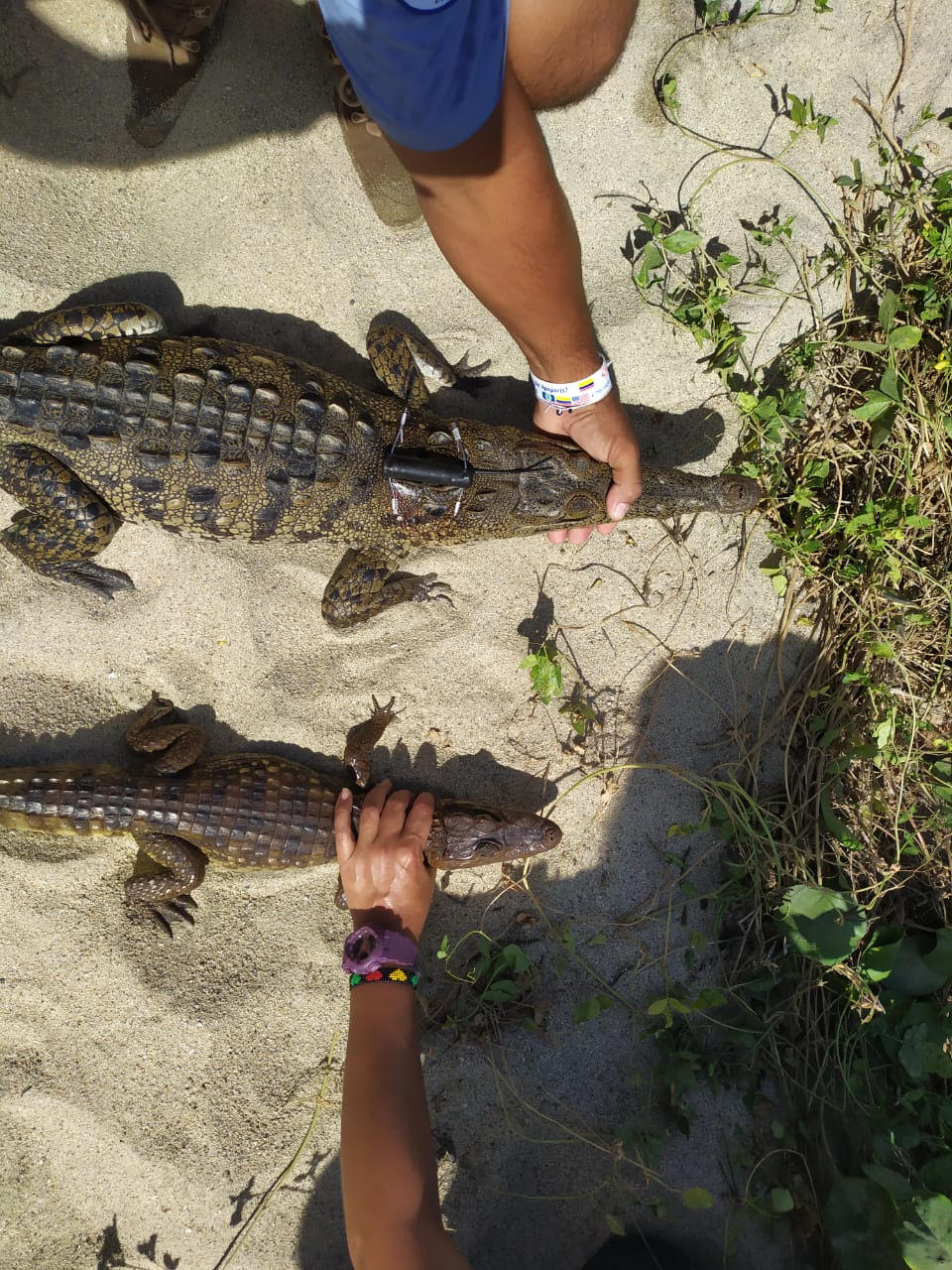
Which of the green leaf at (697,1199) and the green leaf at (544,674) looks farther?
the green leaf at (544,674)

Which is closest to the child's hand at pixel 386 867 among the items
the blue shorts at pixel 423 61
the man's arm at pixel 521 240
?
the man's arm at pixel 521 240

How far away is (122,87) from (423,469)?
2379 millimetres

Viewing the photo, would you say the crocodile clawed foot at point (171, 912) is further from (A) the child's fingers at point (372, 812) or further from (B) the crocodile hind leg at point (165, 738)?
(A) the child's fingers at point (372, 812)

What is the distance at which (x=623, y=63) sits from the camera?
3914 millimetres

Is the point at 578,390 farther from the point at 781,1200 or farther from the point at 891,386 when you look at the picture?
the point at 781,1200

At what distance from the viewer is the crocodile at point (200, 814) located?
3723 mm

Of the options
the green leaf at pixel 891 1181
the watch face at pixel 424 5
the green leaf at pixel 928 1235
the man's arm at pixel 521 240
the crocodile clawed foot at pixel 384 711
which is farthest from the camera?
the crocodile clawed foot at pixel 384 711

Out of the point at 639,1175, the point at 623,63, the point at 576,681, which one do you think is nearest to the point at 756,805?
the point at 576,681

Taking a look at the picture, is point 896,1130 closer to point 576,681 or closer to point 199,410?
point 576,681

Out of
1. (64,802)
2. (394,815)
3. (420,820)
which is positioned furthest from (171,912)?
(420,820)

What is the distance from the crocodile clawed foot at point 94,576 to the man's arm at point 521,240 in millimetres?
2300

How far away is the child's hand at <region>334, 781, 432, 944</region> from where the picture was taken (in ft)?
12.5

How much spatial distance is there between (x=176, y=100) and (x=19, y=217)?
38.2 inches

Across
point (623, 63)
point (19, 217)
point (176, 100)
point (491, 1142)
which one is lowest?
point (491, 1142)
